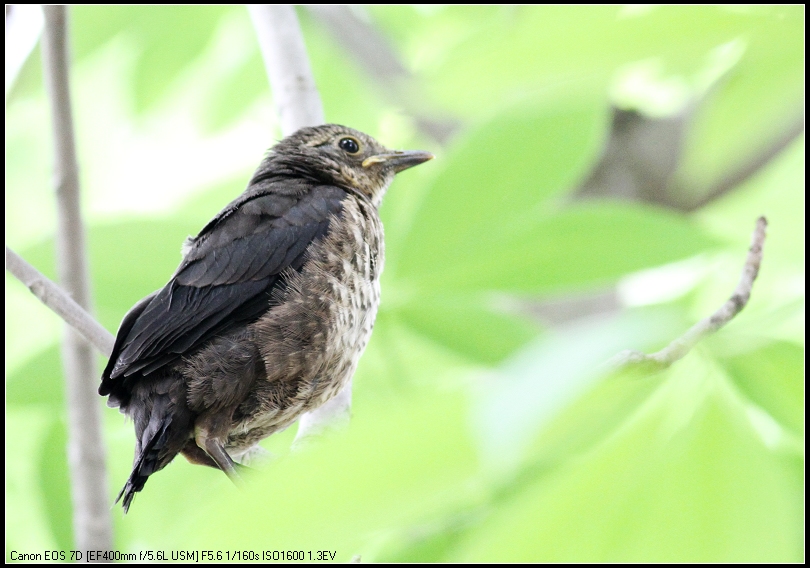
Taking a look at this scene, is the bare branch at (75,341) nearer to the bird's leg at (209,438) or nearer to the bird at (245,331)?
the bird at (245,331)

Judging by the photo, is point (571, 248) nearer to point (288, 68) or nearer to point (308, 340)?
point (308, 340)

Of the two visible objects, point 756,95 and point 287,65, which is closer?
point 756,95

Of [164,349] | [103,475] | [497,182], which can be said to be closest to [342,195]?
[164,349]

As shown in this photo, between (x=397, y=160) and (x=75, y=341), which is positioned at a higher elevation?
(x=397, y=160)

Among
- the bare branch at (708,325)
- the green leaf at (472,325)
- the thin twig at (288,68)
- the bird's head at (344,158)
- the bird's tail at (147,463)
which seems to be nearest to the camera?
the bare branch at (708,325)

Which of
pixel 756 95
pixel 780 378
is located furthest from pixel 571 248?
pixel 756 95

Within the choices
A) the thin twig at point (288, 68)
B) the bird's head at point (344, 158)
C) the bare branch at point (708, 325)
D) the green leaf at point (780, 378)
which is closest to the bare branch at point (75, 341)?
the thin twig at point (288, 68)

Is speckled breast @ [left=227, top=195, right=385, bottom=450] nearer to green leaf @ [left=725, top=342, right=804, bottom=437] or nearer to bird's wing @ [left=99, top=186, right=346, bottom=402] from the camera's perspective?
bird's wing @ [left=99, top=186, right=346, bottom=402]

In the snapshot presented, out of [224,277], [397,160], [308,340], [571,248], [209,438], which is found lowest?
[571,248]

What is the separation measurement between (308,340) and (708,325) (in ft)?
4.64

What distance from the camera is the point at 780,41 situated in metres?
0.48

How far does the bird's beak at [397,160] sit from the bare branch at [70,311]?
130 centimetres

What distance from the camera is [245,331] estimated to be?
2275mm

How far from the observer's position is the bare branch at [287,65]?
2.69 metres
